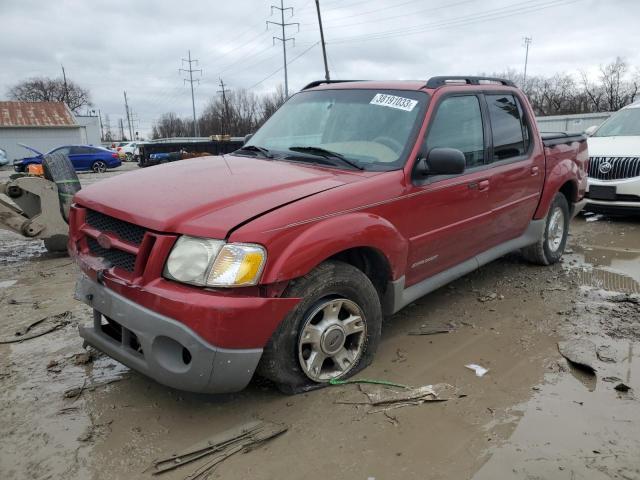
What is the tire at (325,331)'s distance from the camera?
270 centimetres

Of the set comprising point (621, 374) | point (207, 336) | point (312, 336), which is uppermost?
point (207, 336)

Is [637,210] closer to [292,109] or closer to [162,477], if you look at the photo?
[292,109]

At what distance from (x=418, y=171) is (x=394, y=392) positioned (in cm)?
143

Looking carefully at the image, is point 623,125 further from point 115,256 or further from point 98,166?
point 98,166

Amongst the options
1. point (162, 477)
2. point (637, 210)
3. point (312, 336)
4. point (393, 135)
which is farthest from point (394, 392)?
point (637, 210)

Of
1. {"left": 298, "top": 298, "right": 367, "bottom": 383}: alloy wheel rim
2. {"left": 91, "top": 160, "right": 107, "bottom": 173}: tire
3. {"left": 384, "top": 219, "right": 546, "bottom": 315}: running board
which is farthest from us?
{"left": 91, "top": 160, "right": 107, "bottom": 173}: tire

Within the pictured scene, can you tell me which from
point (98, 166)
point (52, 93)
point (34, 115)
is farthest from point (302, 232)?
point (52, 93)

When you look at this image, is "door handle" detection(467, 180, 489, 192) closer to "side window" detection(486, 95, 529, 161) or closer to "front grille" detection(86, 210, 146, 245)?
"side window" detection(486, 95, 529, 161)

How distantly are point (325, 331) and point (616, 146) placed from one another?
23.8 feet

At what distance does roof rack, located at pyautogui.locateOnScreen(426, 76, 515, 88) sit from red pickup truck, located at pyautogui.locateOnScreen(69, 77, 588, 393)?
0.02 meters

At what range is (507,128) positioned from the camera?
4.49m

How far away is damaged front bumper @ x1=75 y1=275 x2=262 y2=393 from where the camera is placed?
2.42m

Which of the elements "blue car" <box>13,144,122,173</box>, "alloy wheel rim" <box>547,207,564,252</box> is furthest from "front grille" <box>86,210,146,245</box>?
"blue car" <box>13,144,122,173</box>

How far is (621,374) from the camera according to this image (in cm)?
325
